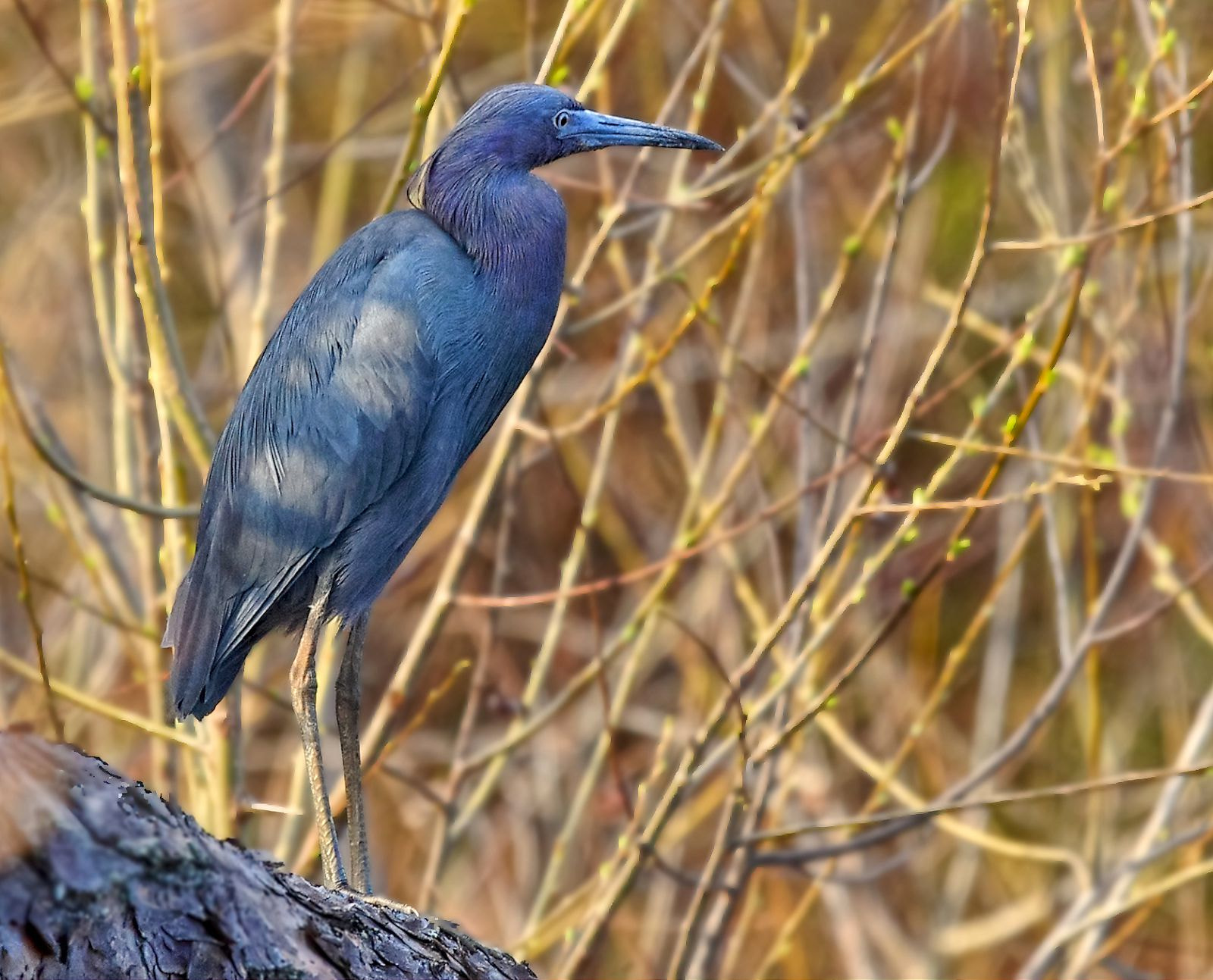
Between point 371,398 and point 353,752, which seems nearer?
point 371,398

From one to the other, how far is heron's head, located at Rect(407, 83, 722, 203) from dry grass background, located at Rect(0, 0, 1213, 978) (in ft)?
0.32

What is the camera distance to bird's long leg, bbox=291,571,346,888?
3514mm

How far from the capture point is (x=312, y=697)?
11.9 feet

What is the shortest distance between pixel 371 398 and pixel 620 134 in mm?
855

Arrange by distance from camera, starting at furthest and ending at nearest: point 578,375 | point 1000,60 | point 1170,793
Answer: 1. point 578,375
2. point 1170,793
3. point 1000,60

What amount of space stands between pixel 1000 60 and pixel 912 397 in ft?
2.22

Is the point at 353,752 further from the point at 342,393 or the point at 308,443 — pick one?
the point at 342,393

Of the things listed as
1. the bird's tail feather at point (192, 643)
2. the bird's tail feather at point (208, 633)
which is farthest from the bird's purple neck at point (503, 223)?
the bird's tail feather at point (192, 643)

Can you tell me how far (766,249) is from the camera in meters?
5.09

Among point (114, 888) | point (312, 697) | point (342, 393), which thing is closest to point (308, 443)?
point (342, 393)

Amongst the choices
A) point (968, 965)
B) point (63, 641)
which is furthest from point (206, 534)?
point (968, 965)

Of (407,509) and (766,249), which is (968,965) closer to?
(766,249)

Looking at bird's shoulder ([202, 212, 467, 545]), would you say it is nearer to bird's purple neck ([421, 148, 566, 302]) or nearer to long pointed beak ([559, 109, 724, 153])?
bird's purple neck ([421, 148, 566, 302])

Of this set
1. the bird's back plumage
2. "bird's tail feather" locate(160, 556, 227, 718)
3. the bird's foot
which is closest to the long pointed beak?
the bird's back plumage
